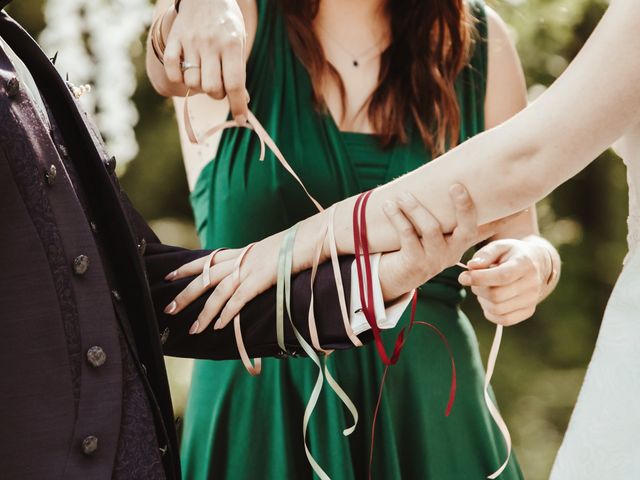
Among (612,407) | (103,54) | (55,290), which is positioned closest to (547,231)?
(103,54)

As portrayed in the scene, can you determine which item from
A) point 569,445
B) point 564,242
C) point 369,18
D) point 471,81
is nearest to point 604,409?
point 569,445

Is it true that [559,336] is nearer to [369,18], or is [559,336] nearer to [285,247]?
[369,18]

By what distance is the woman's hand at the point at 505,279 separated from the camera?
1.55m

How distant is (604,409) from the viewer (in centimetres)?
120

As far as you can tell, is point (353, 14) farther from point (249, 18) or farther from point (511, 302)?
point (511, 302)

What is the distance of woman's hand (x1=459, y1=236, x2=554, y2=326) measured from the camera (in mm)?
1553

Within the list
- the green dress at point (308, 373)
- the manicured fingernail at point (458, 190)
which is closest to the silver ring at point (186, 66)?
the manicured fingernail at point (458, 190)

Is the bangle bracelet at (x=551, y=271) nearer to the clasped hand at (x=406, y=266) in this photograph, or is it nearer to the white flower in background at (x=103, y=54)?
the clasped hand at (x=406, y=266)

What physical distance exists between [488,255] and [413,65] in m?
0.57

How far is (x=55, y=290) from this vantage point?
42.3 inches

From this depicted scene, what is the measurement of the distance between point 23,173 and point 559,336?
4405 millimetres

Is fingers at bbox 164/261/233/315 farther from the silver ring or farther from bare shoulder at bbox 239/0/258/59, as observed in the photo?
bare shoulder at bbox 239/0/258/59

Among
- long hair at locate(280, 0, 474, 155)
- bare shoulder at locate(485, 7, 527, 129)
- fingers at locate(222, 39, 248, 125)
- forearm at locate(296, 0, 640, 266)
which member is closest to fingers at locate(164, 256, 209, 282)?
forearm at locate(296, 0, 640, 266)

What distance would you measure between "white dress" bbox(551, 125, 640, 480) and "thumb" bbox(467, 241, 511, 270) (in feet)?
Result: 0.95
